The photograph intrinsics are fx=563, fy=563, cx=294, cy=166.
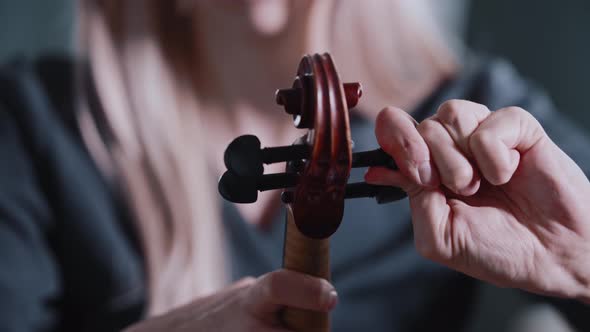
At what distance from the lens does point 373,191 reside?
282mm

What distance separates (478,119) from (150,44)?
1.79ft

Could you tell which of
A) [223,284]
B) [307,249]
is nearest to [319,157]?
[307,249]

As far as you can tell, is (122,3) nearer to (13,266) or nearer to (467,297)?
(13,266)

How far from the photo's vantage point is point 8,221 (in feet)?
2.24

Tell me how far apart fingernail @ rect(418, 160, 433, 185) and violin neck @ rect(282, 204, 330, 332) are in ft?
0.25

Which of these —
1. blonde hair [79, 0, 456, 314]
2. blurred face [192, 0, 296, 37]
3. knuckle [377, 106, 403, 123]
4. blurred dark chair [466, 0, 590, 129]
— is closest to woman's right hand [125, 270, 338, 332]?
knuckle [377, 106, 403, 123]

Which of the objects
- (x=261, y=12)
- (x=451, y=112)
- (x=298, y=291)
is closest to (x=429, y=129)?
(x=451, y=112)

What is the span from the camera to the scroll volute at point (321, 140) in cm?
24

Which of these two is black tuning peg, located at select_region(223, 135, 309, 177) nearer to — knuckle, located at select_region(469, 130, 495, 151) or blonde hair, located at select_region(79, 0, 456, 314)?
knuckle, located at select_region(469, 130, 495, 151)

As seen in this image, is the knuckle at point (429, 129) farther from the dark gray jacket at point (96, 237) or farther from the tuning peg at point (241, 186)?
the dark gray jacket at point (96, 237)

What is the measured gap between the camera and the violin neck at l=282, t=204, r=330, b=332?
31cm

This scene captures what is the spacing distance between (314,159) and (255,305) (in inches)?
4.6

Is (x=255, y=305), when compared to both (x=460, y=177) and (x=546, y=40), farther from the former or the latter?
(x=546, y=40)

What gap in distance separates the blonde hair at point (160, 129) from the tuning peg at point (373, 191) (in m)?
0.41
